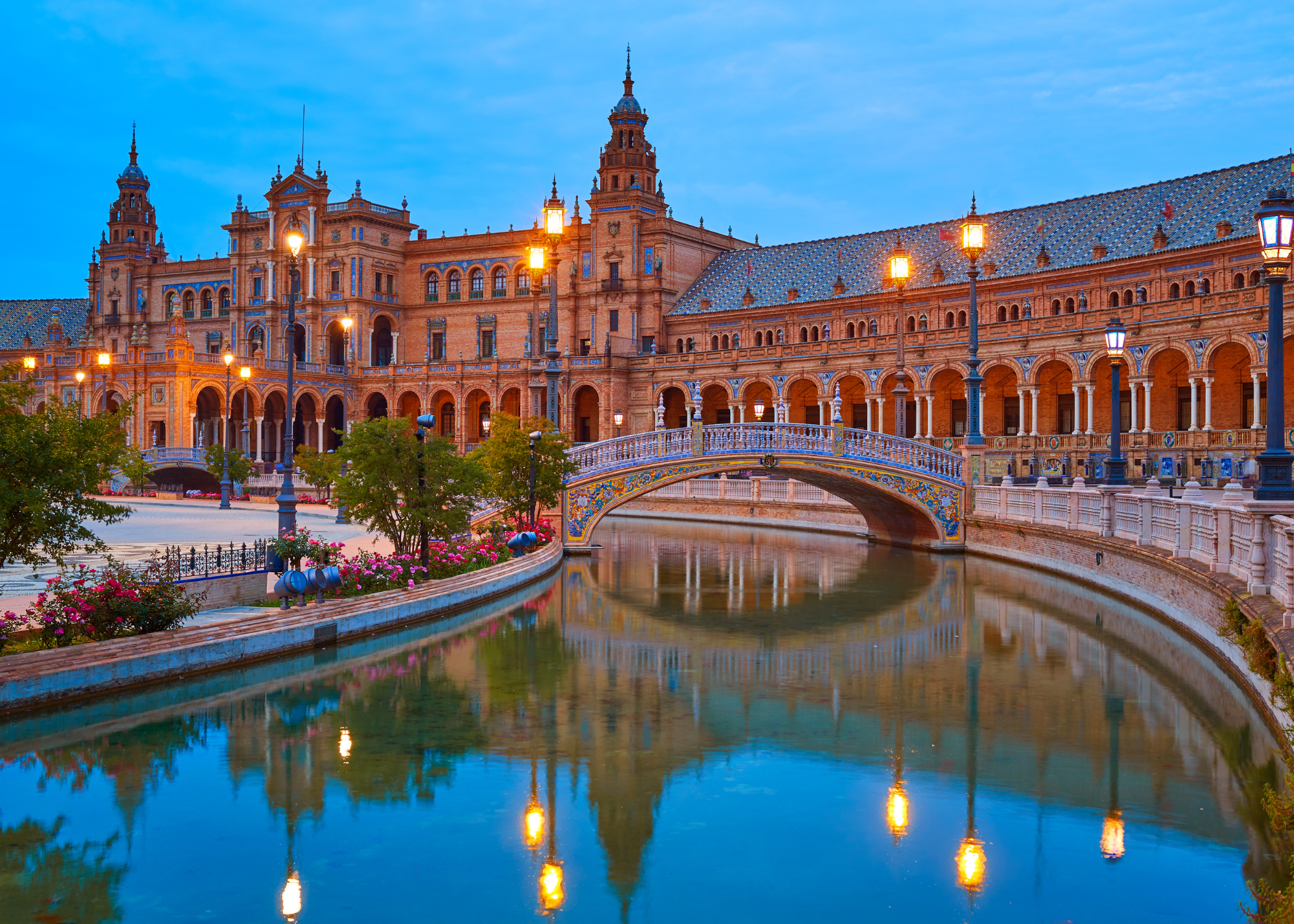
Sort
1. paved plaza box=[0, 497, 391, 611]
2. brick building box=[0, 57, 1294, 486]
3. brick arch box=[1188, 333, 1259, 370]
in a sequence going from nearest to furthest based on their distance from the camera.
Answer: paved plaza box=[0, 497, 391, 611], brick arch box=[1188, 333, 1259, 370], brick building box=[0, 57, 1294, 486]

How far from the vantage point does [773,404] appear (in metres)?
65.3

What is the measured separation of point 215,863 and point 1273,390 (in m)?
12.3

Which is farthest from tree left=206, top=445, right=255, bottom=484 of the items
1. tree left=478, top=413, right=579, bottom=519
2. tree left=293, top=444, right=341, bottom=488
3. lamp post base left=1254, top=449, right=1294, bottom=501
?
lamp post base left=1254, top=449, right=1294, bottom=501

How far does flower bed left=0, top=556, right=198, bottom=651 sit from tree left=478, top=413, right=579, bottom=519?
40.3 ft

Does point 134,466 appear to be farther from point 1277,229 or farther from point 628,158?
point 628,158

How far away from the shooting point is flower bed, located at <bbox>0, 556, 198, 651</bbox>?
13.5m

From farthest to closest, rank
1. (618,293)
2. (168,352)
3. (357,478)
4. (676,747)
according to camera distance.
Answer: (618,293), (168,352), (357,478), (676,747)

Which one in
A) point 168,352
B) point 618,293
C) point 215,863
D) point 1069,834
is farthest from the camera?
point 618,293

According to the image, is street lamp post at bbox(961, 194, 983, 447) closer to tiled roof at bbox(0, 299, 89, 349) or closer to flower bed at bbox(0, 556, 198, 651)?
flower bed at bbox(0, 556, 198, 651)

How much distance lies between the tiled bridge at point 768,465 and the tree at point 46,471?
17550 millimetres

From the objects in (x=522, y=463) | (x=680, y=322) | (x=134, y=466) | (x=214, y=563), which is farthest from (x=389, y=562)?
(x=680, y=322)

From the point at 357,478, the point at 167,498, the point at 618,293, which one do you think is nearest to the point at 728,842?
the point at 357,478

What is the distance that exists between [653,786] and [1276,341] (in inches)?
356

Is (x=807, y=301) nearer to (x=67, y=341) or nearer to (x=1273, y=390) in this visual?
(x=1273, y=390)
